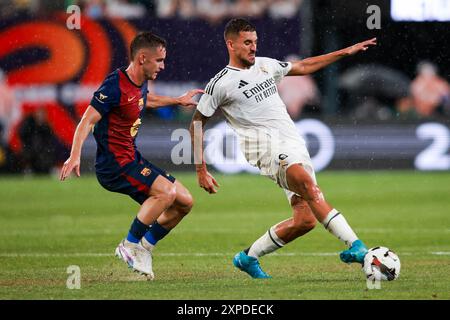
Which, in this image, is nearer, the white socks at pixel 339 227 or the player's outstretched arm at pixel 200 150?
the white socks at pixel 339 227

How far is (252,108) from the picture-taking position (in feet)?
30.9

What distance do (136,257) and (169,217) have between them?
1.88ft

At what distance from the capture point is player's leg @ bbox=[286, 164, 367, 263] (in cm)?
864

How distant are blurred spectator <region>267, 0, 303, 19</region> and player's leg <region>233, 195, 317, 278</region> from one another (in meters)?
13.5

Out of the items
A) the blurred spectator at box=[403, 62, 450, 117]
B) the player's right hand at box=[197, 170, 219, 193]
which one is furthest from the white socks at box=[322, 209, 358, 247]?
the blurred spectator at box=[403, 62, 450, 117]

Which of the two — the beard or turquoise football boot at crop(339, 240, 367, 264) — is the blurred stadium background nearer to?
the beard

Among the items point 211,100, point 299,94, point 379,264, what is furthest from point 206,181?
point 299,94

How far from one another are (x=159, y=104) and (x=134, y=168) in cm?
84

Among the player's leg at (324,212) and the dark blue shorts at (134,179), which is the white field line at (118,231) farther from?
the player's leg at (324,212)

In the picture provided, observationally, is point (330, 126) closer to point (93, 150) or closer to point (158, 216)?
point (93, 150)

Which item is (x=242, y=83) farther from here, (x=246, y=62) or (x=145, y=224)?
(x=145, y=224)

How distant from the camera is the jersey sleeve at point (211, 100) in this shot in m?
9.23

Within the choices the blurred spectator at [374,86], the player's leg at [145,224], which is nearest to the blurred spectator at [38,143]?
the blurred spectator at [374,86]
